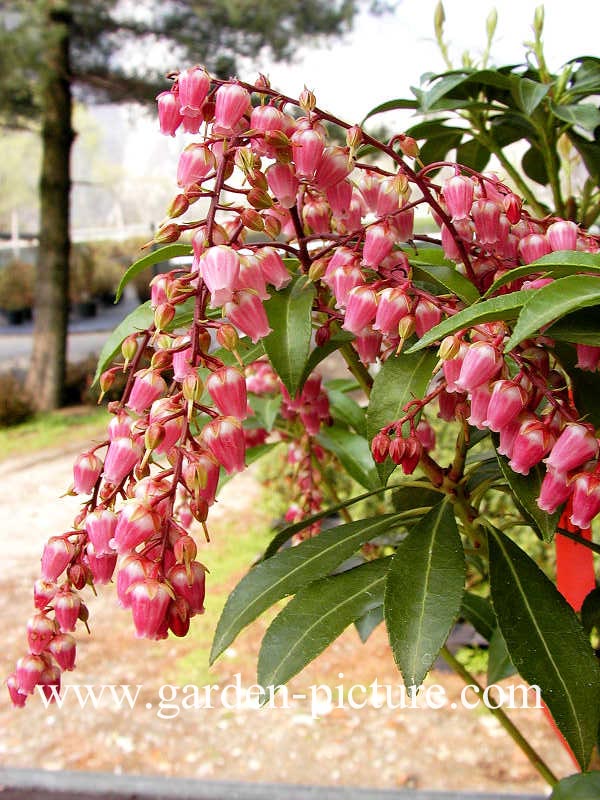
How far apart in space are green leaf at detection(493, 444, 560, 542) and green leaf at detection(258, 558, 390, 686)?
0.41ft

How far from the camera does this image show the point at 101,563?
0.43m

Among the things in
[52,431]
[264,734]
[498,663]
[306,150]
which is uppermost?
[306,150]

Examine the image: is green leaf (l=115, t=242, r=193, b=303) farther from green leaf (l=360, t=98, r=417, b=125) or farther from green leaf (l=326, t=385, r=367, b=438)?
green leaf (l=326, t=385, r=367, b=438)

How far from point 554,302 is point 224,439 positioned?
0.55 ft

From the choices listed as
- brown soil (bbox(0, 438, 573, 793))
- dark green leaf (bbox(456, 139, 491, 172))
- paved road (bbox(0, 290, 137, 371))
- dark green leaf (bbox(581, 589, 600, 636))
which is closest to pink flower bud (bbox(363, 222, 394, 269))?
dark green leaf (bbox(581, 589, 600, 636))

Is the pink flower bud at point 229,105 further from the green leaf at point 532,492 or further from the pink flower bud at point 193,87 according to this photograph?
the green leaf at point 532,492

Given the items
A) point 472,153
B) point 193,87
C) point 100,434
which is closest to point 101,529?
point 193,87

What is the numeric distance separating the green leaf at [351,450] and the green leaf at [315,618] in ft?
0.91

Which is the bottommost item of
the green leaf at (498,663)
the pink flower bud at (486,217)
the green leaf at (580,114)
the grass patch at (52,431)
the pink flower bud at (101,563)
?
the grass patch at (52,431)

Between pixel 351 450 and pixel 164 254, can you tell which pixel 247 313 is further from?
pixel 351 450

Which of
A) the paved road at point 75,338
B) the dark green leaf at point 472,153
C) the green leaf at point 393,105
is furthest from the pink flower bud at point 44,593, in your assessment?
the paved road at point 75,338

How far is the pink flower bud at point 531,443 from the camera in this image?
0.41 m

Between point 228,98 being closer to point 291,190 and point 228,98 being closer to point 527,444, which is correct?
point 291,190

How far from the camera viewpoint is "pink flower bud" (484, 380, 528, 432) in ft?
1.31
